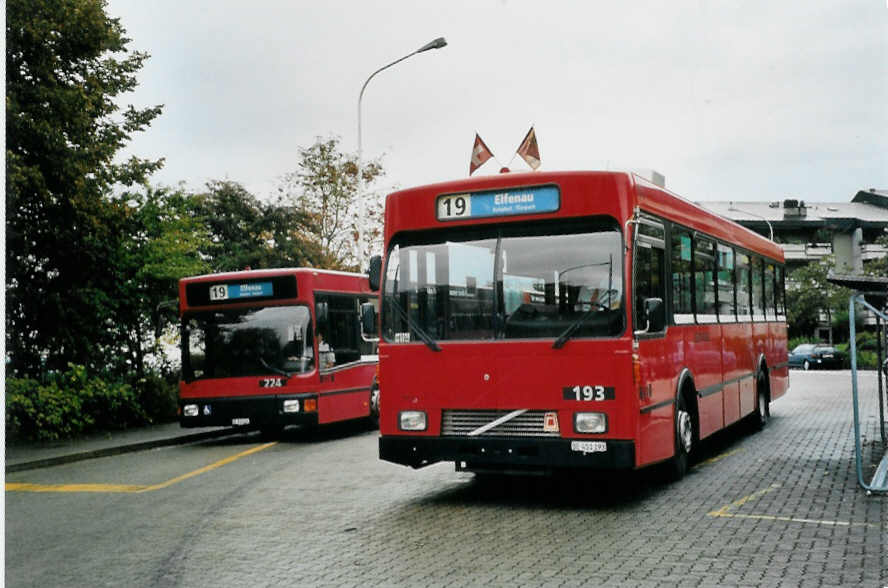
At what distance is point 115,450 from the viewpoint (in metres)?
16.0

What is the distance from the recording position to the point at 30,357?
19.0 meters

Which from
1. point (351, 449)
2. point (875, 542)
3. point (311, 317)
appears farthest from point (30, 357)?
point (875, 542)

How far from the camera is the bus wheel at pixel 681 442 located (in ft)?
33.8

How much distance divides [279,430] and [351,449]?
478 centimetres

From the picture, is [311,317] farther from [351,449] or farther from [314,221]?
[314,221]

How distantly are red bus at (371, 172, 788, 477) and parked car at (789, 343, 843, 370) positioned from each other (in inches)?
1757

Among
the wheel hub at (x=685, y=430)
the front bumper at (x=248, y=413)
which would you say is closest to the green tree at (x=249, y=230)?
the front bumper at (x=248, y=413)

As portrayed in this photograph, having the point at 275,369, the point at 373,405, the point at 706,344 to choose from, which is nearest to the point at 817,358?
the point at 373,405

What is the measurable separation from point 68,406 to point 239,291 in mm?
4240

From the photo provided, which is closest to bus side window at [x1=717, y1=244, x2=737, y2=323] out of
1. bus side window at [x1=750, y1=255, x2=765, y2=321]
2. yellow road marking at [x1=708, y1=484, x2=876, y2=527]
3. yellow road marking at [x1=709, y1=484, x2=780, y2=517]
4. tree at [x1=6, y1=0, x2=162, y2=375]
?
bus side window at [x1=750, y1=255, x2=765, y2=321]

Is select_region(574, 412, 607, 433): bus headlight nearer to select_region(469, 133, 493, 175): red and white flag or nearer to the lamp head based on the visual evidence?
select_region(469, 133, 493, 175): red and white flag

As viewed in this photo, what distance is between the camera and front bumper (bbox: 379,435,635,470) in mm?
8750

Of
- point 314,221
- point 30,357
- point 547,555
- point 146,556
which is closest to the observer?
point 547,555

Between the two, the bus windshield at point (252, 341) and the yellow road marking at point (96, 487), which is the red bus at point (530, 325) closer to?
the yellow road marking at point (96, 487)
